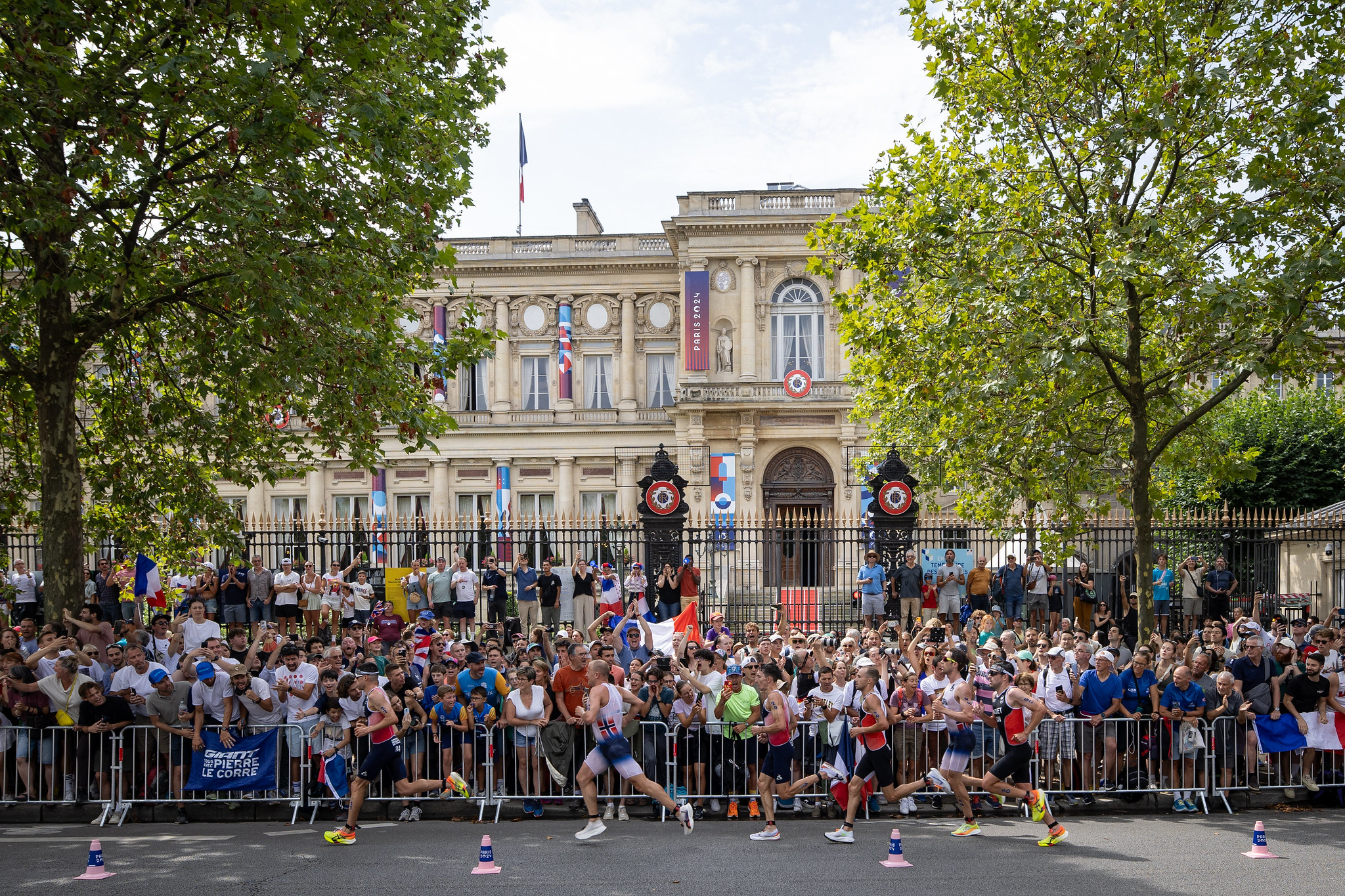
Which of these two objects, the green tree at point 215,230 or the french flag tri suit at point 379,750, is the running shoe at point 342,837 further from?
the green tree at point 215,230

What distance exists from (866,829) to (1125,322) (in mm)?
8350

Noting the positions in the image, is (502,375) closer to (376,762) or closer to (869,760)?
(376,762)

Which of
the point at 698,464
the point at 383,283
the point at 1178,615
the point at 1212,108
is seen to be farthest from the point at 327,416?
the point at 698,464

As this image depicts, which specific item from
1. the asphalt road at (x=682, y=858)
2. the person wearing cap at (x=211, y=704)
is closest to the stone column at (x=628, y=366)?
the person wearing cap at (x=211, y=704)

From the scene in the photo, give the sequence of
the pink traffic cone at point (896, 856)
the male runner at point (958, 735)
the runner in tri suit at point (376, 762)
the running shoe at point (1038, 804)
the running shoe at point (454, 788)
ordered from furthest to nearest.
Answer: the running shoe at point (454, 788), the male runner at point (958, 735), the runner in tri suit at point (376, 762), the running shoe at point (1038, 804), the pink traffic cone at point (896, 856)

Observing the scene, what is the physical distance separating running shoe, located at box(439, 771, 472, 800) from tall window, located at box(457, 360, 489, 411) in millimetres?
35429

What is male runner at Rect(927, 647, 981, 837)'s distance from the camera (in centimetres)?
1103

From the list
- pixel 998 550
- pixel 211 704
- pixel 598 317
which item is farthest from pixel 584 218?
pixel 211 704

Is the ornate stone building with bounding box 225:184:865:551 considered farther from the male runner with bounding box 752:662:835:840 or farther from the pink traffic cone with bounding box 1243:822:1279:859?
the pink traffic cone with bounding box 1243:822:1279:859

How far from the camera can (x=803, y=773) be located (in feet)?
40.1

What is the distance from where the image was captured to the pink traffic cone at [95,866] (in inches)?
359

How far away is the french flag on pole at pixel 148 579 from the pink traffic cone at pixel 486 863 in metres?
10.4

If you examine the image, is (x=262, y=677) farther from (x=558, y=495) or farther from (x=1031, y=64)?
(x=558, y=495)

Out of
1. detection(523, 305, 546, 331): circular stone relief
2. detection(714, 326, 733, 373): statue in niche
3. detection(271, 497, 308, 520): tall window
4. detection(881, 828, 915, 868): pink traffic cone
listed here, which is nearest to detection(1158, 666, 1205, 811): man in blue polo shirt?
detection(881, 828, 915, 868): pink traffic cone
